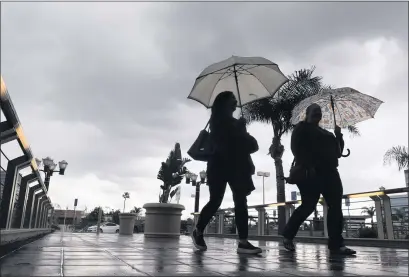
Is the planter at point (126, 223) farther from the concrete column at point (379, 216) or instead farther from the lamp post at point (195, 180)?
the concrete column at point (379, 216)

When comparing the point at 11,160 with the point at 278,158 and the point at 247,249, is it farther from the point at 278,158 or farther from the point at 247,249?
the point at 278,158

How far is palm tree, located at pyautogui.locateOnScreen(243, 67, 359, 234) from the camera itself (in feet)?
62.8

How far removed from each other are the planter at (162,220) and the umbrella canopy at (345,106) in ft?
22.8

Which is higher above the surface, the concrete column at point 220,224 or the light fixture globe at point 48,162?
the light fixture globe at point 48,162

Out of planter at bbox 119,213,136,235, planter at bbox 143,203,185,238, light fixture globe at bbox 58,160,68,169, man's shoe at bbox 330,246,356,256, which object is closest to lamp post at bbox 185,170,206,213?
planter at bbox 119,213,136,235

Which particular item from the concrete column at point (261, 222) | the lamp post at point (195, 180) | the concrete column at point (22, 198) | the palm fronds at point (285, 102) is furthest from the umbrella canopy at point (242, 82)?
the lamp post at point (195, 180)

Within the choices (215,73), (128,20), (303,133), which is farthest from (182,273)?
(128,20)

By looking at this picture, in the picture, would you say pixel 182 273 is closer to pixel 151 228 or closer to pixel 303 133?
pixel 303 133

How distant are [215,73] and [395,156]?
18057mm

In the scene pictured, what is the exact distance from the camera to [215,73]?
219 inches

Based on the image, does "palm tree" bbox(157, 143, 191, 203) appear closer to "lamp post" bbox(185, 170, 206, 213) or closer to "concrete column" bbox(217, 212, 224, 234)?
"concrete column" bbox(217, 212, 224, 234)

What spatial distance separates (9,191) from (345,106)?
5.29 metres

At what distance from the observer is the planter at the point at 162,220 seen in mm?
11406

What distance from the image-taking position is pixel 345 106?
585 cm
